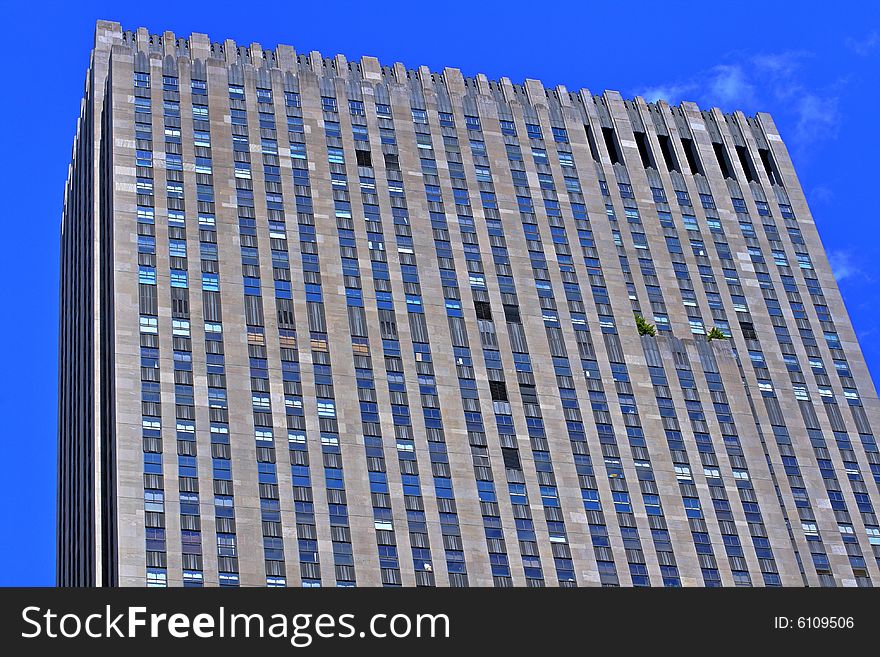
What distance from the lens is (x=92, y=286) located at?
19325 cm

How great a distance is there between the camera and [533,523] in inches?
6909

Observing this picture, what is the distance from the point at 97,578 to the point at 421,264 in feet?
156

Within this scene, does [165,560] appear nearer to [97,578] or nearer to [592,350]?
[97,578]

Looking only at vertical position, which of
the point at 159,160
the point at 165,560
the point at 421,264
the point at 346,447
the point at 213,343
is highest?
the point at 159,160
